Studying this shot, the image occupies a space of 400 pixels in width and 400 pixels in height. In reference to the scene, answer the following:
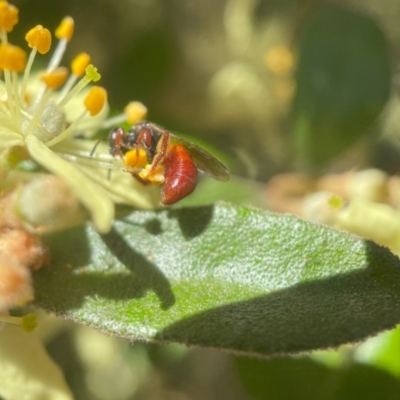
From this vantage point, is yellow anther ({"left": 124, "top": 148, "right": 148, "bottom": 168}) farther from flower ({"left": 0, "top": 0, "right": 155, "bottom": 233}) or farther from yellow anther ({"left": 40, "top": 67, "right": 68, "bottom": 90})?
yellow anther ({"left": 40, "top": 67, "right": 68, "bottom": 90})

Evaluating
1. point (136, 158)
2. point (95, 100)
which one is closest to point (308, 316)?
point (136, 158)

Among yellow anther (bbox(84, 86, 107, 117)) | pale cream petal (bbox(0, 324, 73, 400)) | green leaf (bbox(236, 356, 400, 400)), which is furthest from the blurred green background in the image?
yellow anther (bbox(84, 86, 107, 117))

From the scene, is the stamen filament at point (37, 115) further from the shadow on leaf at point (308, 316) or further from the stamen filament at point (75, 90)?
the shadow on leaf at point (308, 316)

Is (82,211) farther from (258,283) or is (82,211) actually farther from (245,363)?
(245,363)

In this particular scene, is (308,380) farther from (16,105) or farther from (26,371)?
(16,105)

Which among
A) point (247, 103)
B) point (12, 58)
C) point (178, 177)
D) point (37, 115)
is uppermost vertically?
point (12, 58)

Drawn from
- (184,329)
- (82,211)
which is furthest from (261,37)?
(184,329)

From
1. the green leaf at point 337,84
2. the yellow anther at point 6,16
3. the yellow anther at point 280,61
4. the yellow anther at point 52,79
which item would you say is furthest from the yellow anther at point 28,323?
the yellow anther at point 280,61
